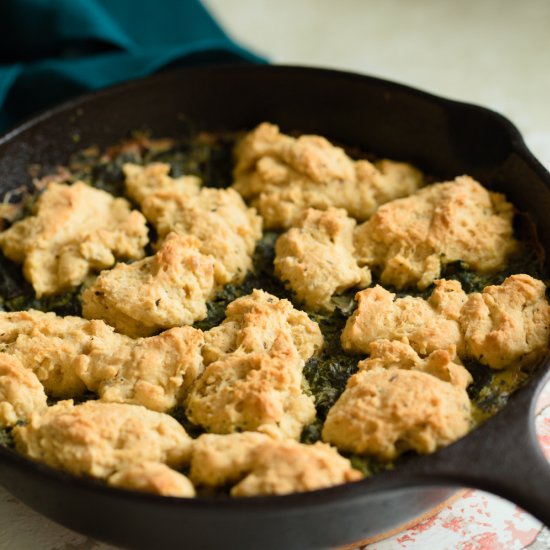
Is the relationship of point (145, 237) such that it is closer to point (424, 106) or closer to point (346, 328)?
point (346, 328)

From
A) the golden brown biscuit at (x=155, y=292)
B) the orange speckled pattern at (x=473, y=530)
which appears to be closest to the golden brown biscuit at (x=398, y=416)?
the orange speckled pattern at (x=473, y=530)

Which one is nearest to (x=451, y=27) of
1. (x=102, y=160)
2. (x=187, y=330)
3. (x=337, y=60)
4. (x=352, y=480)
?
(x=337, y=60)

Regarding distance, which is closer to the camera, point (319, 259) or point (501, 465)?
point (501, 465)

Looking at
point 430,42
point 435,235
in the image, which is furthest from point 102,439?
point 430,42

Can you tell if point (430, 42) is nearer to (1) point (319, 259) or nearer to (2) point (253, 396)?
(1) point (319, 259)

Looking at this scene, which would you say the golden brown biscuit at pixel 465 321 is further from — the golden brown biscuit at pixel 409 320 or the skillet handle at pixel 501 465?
the skillet handle at pixel 501 465
